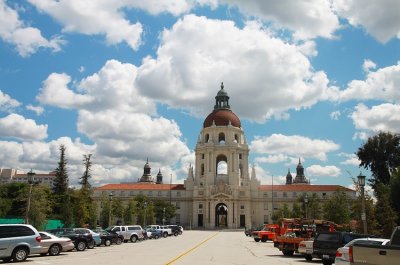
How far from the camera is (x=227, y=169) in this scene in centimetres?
12394

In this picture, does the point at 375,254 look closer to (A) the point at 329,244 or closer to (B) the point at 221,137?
(A) the point at 329,244

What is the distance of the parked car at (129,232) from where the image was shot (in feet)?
140

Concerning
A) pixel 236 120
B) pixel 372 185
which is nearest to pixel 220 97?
pixel 236 120

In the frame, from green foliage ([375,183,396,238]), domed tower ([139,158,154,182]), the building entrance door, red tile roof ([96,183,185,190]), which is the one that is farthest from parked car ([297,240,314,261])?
domed tower ([139,158,154,182])

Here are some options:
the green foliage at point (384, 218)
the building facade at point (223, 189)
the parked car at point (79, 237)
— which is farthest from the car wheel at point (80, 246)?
the building facade at point (223, 189)

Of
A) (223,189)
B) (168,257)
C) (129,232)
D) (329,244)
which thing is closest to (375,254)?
(329,244)

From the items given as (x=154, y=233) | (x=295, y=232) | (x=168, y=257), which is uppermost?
(x=295, y=232)

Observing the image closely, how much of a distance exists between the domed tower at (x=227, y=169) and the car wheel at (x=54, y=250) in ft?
313

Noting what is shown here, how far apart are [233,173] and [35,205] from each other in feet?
276

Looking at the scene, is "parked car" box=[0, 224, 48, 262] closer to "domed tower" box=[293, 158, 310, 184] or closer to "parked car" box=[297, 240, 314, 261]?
→ "parked car" box=[297, 240, 314, 261]

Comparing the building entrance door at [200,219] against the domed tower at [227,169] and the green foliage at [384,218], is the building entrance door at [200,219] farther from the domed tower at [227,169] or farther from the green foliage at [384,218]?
the green foliage at [384,218]

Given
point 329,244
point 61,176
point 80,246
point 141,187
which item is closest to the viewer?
point 329,244

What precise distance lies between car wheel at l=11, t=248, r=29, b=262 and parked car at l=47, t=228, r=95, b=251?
8343mm

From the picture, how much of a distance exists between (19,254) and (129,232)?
76.3 feet
